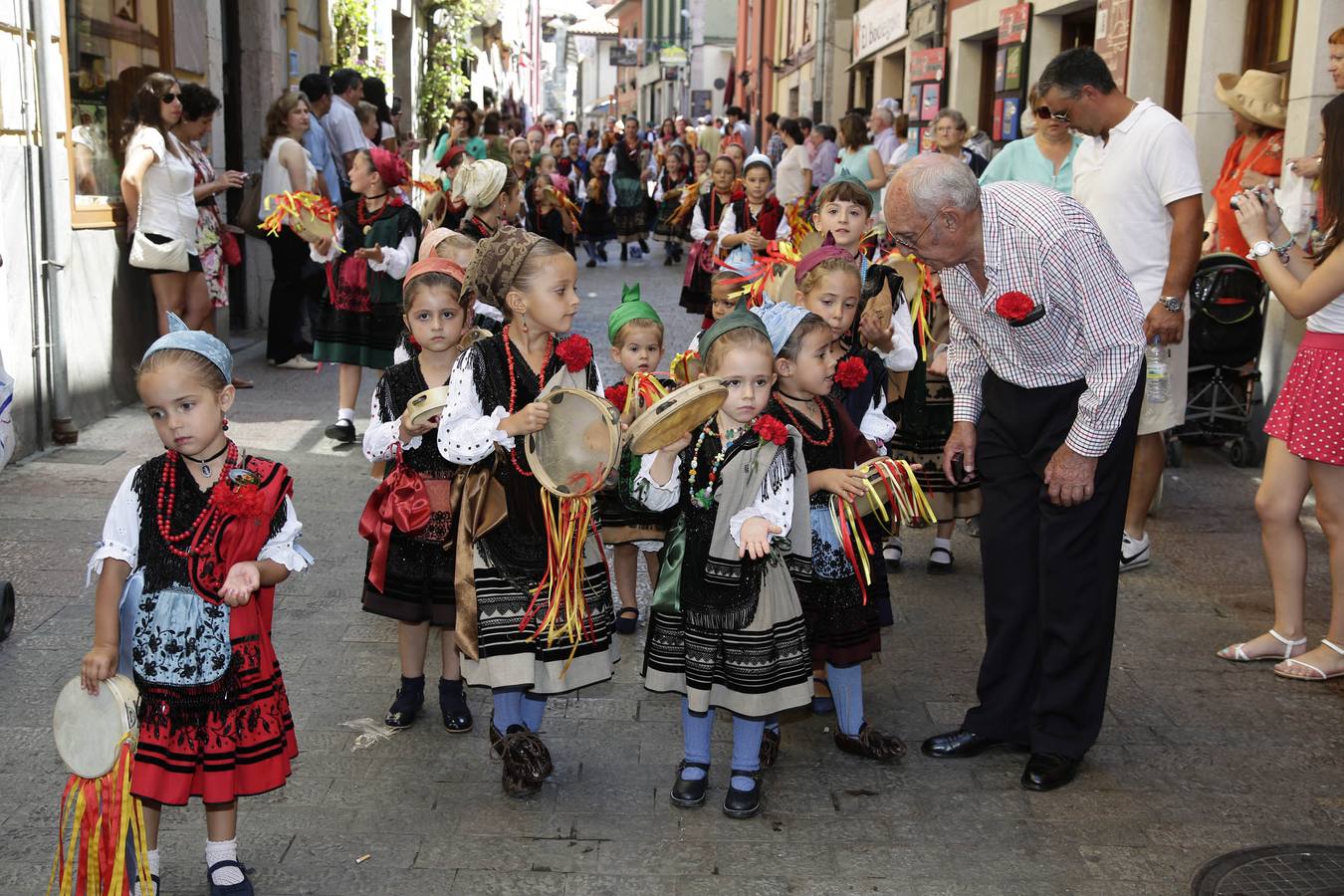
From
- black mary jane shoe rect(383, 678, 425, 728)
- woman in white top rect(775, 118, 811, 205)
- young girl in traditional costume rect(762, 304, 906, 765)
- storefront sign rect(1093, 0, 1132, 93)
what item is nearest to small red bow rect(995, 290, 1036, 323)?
young girl in traditional costume rect(762, 304, 906, 765)

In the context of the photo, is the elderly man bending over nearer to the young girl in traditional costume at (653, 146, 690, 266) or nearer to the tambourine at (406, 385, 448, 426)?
the tambourine at (406, 385, 448, 426)

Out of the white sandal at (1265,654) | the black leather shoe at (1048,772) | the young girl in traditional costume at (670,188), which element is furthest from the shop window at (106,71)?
the young girl in traditional costume at (670,188)

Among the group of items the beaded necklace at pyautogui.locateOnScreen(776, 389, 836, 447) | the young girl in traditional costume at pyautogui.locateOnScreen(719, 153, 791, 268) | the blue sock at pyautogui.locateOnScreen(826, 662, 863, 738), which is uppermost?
the young girl in traditional costume at pyautogui.locateOnScreen(719, 153, 791, 268)

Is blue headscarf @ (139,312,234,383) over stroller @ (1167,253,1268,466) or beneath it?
over

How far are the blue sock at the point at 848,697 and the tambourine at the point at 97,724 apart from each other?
2.10m

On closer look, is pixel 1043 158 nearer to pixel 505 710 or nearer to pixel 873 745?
pixel 873 745

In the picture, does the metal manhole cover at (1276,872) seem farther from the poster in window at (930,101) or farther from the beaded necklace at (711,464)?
the poster in window at (930,101)

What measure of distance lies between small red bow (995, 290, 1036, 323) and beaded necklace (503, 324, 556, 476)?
125 cm

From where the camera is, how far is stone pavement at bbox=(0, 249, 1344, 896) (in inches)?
143

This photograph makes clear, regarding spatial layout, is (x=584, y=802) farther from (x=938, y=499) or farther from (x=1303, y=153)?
(x=1303, y=153)

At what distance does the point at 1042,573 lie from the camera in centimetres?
420

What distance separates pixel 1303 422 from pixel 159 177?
692 centimetres

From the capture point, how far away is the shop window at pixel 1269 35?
9.07 meters

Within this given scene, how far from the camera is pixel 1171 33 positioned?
10.8 meters
